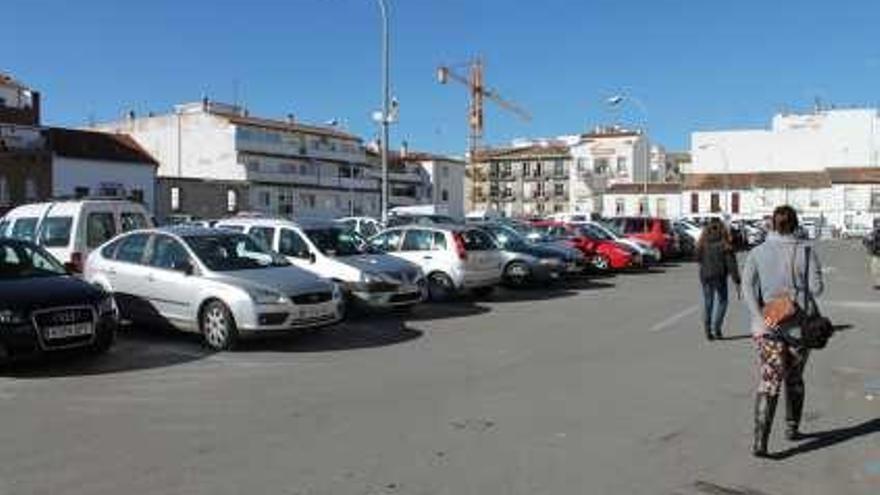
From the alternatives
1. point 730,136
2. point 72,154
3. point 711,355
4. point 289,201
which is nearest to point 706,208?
point 730,136

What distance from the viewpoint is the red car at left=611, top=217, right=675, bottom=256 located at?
36.3 m

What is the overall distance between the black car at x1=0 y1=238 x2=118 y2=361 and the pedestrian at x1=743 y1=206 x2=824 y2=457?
7025 mm

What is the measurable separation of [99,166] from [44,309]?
6413 cm

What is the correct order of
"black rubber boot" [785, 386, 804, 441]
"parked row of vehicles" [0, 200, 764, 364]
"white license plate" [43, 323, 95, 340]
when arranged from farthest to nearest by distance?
"parked row of vehicles" [0, 200, 764, 364] → "white license plate" [43, 323, 95, 340] → "black rubber boot" [785, 386, 804, 441]

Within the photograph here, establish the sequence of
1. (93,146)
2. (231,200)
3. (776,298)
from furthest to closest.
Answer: (231,200)
(93,146)
(776,298)

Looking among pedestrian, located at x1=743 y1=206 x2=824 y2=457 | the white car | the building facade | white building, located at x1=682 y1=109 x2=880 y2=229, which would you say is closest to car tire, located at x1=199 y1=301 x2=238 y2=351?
pedestrian, located at x1=743 y1=206 x2=824 y2=457

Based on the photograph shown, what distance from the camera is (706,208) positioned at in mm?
110062

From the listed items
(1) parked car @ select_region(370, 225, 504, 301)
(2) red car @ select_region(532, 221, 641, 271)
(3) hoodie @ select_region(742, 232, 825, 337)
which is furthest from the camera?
(2) red car @ select_region(532, 221, 641, 271)

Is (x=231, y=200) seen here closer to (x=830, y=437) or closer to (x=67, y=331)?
(x=67, y=331)

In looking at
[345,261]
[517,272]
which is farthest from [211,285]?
[517,272]

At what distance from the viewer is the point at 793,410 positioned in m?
8.05

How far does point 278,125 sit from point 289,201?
24.6 feet

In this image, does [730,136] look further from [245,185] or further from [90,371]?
[90,371]

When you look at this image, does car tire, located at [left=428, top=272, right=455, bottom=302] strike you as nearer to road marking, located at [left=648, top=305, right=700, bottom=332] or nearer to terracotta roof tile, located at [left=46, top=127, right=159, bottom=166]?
road marking, located at [left=648, top=305, right=700, bottom=332]
